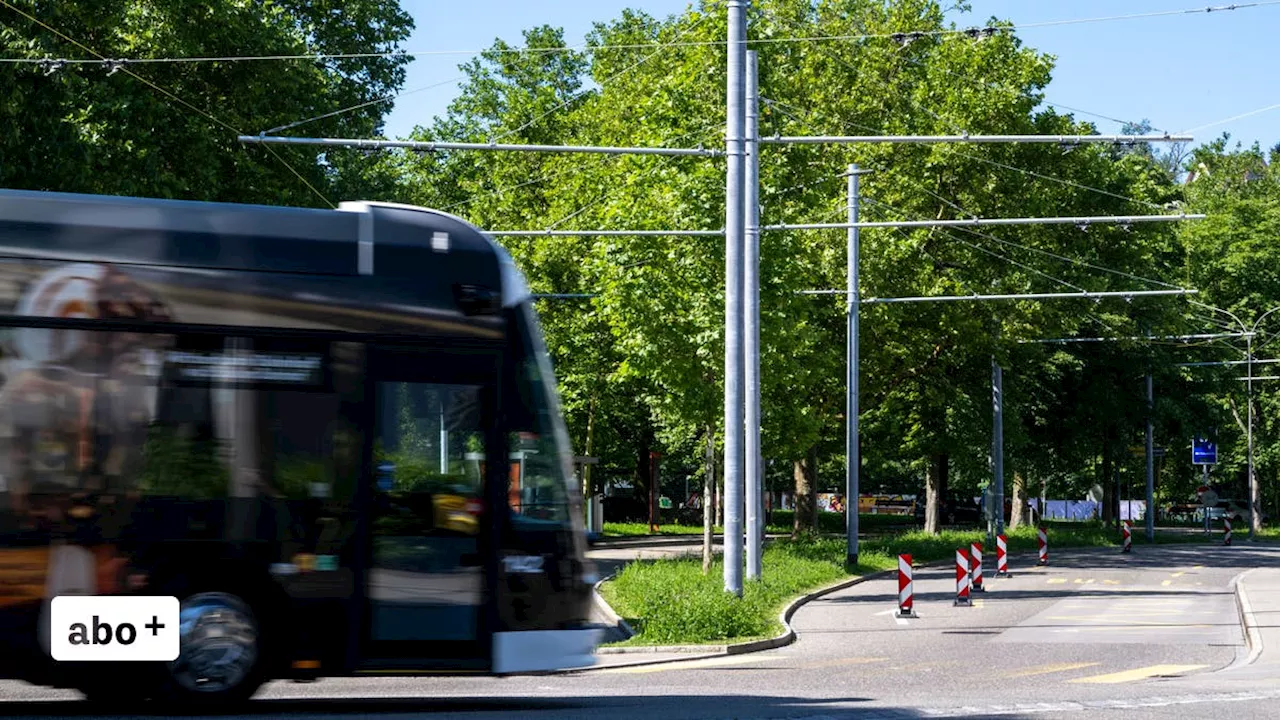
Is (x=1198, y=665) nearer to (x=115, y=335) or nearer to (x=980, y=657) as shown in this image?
(x=980, y=657)

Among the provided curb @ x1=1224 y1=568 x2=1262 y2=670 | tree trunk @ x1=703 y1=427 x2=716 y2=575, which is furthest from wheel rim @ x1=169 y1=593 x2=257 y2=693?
tree trunk @ x1=703 y1=427 x2=716 y2=575

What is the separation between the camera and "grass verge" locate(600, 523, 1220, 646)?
69.0 ft

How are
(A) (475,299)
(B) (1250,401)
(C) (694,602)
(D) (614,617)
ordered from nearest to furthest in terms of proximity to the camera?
(A) (475,299), (C) (694,602), (D) (614,617), (B) (1250,401)

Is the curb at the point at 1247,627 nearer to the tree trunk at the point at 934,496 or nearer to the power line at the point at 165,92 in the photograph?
the tree trunk at the point at 934,496

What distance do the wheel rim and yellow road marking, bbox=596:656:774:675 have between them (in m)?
6.17

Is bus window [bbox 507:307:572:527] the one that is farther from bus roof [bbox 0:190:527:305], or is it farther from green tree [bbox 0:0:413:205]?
green tree [bbox 0:0:413:205]

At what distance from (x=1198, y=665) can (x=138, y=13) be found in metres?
24.1

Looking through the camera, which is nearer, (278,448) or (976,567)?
A: (278,448)

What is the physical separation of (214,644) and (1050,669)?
9791mm

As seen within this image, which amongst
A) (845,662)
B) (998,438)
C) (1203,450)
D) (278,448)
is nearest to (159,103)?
(845,662)

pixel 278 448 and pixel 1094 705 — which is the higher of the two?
pixel 278 448

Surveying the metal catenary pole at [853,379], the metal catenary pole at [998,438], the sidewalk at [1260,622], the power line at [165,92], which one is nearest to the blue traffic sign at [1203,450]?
the metal catenary pole at [998,438]

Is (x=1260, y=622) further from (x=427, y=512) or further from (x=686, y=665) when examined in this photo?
(x=427, y=512)

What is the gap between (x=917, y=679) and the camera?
16469mm
